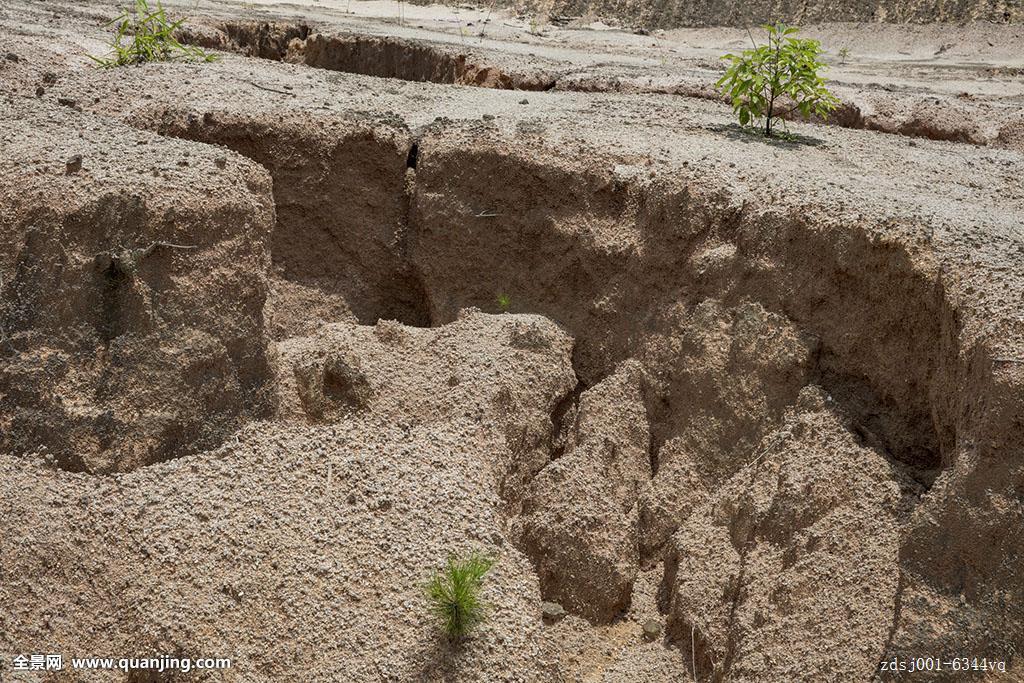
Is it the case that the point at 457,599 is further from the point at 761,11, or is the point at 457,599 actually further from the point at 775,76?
the point at 761,11

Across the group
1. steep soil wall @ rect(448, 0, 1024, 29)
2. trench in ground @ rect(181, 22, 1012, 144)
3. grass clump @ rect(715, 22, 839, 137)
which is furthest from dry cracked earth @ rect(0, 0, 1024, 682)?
steep soil wall @ rect(448, 0, 1024, 29)

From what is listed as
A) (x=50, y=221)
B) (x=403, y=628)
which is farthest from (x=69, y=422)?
(x=403, y=628)

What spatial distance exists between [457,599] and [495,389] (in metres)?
1.02

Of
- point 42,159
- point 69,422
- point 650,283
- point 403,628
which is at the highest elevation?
point 42,159

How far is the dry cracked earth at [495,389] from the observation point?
122 inches

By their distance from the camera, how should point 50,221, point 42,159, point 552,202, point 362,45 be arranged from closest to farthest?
point 50,221, point 42,159, point 552,202, point 362,45

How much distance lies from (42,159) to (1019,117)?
5215 mm

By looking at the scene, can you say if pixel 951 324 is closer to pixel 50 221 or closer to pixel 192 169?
pixel 192 169

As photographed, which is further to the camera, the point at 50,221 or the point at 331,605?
the point at 50,221

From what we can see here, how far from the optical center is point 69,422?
3303 mm

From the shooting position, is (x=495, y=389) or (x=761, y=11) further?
(x=761, y=11)

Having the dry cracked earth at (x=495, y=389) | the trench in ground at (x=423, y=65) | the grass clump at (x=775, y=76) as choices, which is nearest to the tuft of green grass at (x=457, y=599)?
the dry cracked earth at (x=495, y=389)

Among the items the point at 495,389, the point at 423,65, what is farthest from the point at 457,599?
the point at 423,65

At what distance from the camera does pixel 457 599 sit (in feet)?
10.2
